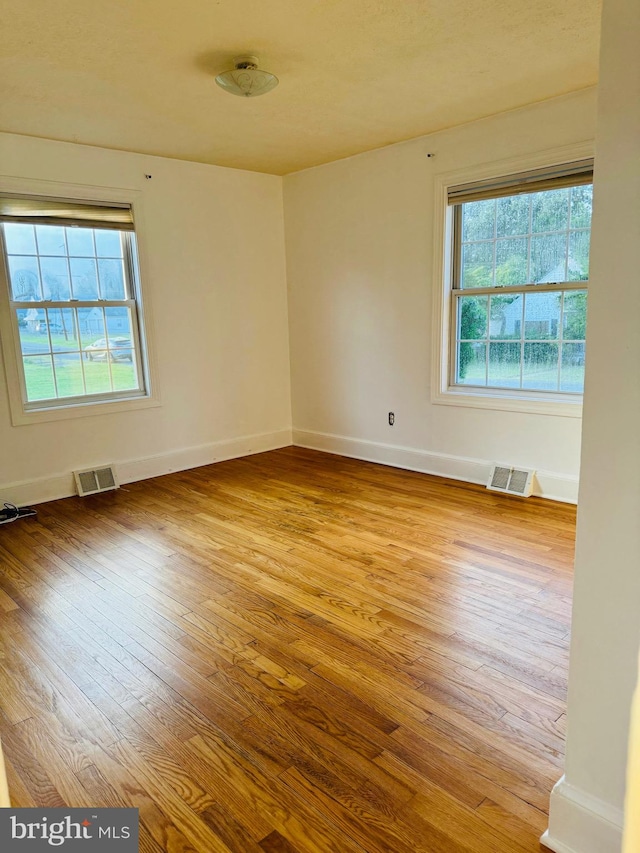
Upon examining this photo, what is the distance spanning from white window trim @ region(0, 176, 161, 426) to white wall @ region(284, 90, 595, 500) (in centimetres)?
152

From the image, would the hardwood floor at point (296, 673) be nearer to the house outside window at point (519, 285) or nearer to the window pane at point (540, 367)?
the window pane at point (540, 367)

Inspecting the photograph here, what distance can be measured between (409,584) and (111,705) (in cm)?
145

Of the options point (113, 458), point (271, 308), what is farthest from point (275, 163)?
point (113, 458)

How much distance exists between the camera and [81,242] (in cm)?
441

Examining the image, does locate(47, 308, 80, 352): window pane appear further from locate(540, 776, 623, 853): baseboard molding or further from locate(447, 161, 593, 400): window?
locate(540, 776, 623, 853): baseboard molding

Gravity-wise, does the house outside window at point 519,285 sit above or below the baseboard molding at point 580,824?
above

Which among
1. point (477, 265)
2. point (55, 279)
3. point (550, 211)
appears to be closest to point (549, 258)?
point (550, 211)

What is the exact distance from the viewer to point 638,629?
1.23 metres

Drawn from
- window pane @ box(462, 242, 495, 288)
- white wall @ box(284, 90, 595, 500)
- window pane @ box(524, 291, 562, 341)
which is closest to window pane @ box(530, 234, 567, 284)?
window pane @ box(524, 291, 562, 341)

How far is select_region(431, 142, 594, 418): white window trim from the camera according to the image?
3.81 metres

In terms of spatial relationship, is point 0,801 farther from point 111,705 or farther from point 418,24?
point 418,24

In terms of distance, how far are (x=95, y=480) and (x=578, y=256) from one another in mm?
3878

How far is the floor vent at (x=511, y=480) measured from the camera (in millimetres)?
4105

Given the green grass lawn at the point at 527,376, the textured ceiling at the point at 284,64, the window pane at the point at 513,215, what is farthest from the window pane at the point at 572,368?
the textured ceiling at the point at 284,64
